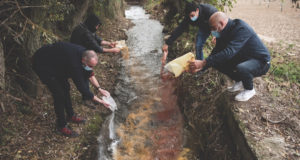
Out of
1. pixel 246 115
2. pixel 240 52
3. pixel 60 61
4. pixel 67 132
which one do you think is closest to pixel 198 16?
pixel 240 52

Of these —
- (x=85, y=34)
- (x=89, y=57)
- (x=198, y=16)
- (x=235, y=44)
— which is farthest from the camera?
(x=198, y=16)

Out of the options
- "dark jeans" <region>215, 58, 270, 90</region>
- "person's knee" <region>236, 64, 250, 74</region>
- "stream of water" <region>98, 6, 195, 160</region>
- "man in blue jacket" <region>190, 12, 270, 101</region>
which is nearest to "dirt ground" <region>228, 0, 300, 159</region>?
"man in blue jacket" <region>190, 12, 270, 101</region>

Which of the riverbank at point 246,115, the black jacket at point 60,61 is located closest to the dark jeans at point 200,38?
the riverbank at point 246,115

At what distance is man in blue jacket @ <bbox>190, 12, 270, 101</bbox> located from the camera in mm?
3156

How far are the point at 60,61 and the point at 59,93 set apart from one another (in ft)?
1.79

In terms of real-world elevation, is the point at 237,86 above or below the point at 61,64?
below

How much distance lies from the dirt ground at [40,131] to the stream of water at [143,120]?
28 cm

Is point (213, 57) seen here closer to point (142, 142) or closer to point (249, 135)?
point (249, 135)

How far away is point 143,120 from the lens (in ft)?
14.5

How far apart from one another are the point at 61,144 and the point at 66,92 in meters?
0.92

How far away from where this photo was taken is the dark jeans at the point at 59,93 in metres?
3.05

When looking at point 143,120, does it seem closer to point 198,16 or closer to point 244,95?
point 244,95

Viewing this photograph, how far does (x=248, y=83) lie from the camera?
3402mm

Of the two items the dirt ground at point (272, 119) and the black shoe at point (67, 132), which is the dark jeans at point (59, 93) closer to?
the black shoe at point (67, 132)
